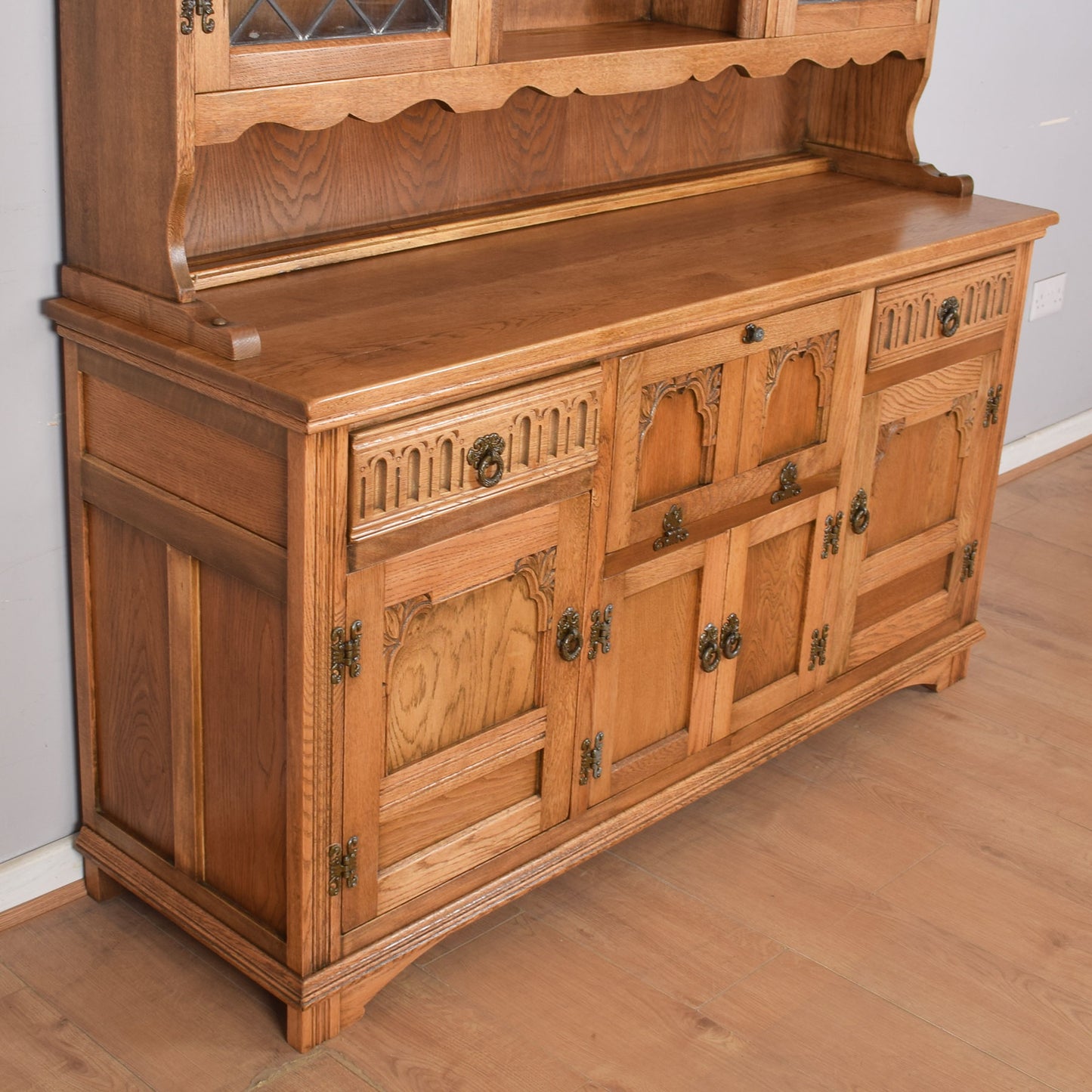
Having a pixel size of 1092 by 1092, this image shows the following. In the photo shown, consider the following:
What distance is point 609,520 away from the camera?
2.03m

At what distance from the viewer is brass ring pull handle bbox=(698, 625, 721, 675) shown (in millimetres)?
2283

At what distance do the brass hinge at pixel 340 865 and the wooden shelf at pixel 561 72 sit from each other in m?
0.85

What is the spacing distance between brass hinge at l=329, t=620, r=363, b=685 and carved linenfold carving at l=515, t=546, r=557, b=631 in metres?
0.27

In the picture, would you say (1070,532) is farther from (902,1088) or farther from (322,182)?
(322,182)

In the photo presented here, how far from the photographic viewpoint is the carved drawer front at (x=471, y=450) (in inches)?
66.2

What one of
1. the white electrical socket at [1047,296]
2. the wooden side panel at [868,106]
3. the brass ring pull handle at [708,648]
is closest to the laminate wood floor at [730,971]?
the brass ring pull handle at [708,648]

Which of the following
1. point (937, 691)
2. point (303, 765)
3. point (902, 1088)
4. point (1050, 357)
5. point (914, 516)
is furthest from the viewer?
point (1050, 357)

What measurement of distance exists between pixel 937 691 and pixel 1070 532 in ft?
3.03

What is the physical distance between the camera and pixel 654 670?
223 cm

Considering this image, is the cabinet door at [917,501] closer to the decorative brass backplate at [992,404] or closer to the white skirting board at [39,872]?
the decorative brass backplate at [992,404]

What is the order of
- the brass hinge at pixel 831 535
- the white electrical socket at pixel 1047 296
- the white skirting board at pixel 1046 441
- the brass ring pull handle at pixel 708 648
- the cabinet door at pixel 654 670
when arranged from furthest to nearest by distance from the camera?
1. the white skirting board at pixel 1046 441
2. the white electrical socket at pixel 1047 296
3. the brass hinge at pixel 831 535
4. the brass ring pull handle at pixel 708 648
5. the cabinet door at pixel 654 670

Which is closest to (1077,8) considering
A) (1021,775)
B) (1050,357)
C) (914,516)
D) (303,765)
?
(1050,357)

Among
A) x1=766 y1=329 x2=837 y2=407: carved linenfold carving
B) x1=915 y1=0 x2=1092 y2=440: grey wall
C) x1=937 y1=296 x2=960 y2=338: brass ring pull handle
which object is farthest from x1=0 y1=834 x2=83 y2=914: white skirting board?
x1=915 y1=0 x2=1092 y2=440: grey wall

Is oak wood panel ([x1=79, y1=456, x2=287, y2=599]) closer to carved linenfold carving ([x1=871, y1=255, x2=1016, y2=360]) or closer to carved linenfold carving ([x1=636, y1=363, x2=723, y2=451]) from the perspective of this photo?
carved linenfold carving ([x1=636, y1=363, x2=723, y2=451])
